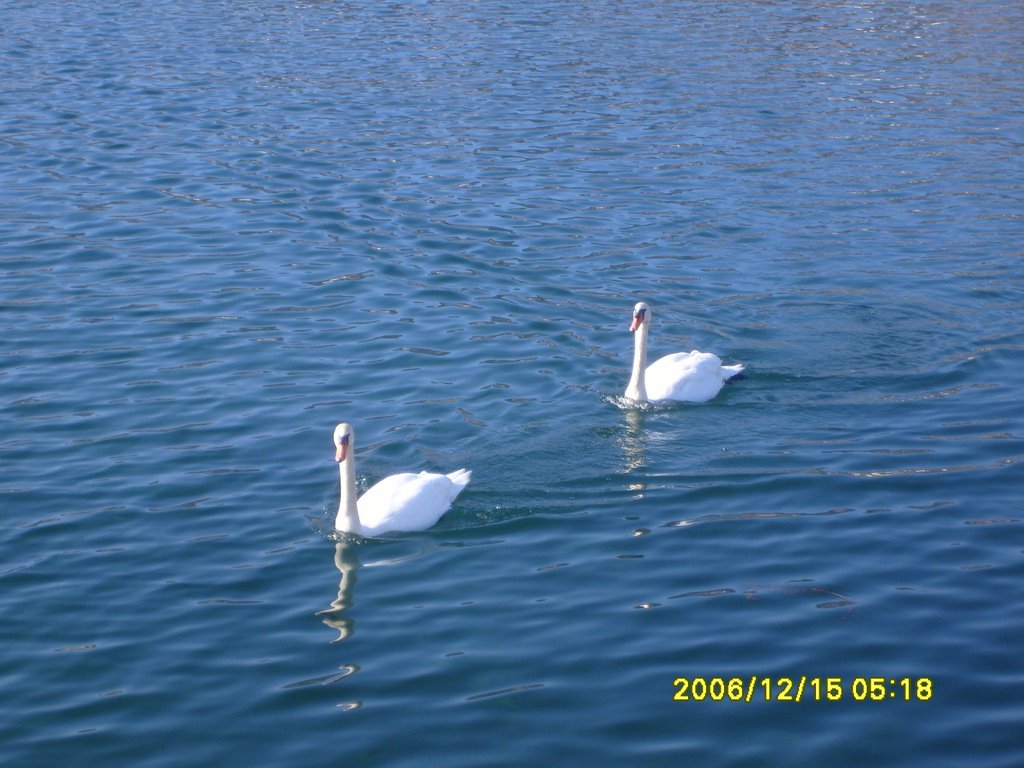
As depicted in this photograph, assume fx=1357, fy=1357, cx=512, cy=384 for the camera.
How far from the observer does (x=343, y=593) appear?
1126 cm

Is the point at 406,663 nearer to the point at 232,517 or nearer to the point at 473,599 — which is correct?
the point at 473,599

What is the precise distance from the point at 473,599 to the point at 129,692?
9.14 ft

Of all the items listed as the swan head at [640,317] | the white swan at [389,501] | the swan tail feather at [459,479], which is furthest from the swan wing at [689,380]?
the white swan at [389,501]

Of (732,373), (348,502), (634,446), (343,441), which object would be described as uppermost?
(343,441)

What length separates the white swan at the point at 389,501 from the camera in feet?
39.6

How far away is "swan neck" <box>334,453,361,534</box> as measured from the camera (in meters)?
12.1

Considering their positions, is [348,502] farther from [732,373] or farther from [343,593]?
[732,373]
